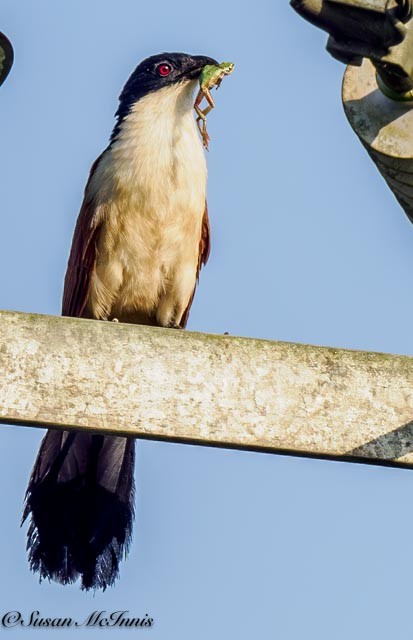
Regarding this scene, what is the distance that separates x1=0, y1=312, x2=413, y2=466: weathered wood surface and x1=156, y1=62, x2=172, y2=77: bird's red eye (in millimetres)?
→ 3691

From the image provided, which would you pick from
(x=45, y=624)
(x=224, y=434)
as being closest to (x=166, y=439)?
(x=224, y=434)

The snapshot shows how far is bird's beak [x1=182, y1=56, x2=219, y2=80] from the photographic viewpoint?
6.71 m

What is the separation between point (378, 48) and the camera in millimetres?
2770

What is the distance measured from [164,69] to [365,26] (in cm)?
428

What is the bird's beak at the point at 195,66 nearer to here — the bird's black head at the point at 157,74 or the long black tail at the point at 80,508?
the bird's black head at the point at 157,74

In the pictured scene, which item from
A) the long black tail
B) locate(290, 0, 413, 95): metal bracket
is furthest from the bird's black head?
locate(290, 0, 413, 95): metal bracket

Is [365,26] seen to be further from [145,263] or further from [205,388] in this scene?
[145,263]

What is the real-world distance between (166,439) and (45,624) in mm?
2221

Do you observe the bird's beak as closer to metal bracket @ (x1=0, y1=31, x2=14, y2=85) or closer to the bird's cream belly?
the bird's cream belly

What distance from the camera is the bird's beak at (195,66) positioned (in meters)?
6.71

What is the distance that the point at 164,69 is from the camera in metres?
6.87

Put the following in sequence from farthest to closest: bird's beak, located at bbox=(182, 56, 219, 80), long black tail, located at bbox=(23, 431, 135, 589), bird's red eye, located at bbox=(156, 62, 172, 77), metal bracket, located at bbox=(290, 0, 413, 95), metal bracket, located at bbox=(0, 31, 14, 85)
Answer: bird's red eye, located at bbox=(156, 62, 172, 77) < bird's beak, located at bbox=(182, 56, 219, 80) < long black tail, located at bbox=(23, 431, 135, 589) < metal bracket, located at bbox=(0, 31, 14, 85) < metal bracket, located at bbox=(290, 0, 413, 95)

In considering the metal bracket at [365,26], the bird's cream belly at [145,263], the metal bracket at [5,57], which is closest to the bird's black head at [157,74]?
the bird's cream belly at [145,263]

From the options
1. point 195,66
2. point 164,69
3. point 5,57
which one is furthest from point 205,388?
point 164,69
